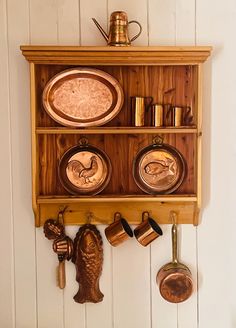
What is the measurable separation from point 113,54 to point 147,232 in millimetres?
609

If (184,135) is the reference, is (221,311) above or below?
below

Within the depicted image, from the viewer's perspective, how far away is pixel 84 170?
136 centimetres

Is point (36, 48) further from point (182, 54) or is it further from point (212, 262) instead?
point (212, 262)

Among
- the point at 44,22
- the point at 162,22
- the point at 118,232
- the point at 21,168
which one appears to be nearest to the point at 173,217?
the point at 118,232

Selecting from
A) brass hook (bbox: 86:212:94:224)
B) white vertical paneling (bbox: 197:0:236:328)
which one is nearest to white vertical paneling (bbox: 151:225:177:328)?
white vertical paneling (bbox: 197:0:236:328)

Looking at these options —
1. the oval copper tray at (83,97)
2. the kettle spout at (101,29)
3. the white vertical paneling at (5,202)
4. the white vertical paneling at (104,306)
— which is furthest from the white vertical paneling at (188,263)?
the kettle spout at (101,29)

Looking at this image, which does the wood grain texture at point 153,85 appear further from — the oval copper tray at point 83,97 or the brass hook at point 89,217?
the brass hook at point 89,217

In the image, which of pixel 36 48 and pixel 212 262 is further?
pixel 212 262

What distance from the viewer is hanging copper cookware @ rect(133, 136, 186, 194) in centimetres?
136

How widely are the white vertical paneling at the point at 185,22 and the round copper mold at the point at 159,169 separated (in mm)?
380

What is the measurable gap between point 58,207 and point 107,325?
472 mm

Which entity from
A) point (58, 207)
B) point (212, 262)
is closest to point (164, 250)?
point (212, 262)

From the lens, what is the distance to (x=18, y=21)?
4.48 feet

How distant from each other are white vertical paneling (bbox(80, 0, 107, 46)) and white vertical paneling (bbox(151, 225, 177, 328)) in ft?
2.32
